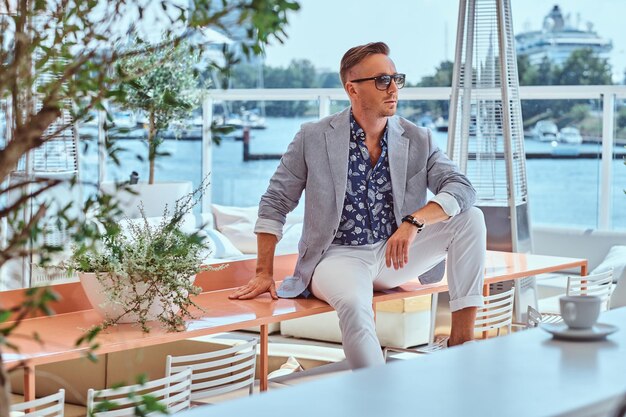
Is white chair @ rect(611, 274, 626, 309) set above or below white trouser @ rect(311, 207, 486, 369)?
below

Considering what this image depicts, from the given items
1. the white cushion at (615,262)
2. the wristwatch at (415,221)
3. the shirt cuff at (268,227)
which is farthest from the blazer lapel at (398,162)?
the white cushion at (615,262)

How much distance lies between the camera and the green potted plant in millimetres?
3076

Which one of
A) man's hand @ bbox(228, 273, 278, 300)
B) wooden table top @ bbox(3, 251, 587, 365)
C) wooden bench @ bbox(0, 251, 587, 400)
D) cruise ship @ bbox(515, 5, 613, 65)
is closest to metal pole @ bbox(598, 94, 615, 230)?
cruise ship @ bbox(515, 5, 613, 65)

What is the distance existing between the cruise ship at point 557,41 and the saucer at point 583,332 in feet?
27.4

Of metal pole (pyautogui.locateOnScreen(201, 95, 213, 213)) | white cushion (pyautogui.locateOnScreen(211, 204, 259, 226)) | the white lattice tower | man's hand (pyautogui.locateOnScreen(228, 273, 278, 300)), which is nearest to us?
man's hand (pyautogui.locateOnScreen(228, 273, 278, 300))

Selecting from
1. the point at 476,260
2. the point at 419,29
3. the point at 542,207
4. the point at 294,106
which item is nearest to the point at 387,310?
the point at 476,260

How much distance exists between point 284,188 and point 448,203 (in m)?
0.63

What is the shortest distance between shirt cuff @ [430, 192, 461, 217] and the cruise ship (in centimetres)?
680

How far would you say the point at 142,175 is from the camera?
9.98 metres

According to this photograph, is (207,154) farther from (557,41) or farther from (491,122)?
(491,122)

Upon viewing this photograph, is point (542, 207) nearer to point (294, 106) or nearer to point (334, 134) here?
point (294, 106)

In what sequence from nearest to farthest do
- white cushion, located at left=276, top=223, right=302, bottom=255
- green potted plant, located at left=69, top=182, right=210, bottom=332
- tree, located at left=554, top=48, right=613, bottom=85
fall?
green potted plant, located at left=69, top=182, right=210, bottom=332
white cushion, located at left=276, top=223, right=302, bottom=255
tree, located at left=554, top=48, right=613, bottom=85

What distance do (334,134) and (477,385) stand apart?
2314 mm

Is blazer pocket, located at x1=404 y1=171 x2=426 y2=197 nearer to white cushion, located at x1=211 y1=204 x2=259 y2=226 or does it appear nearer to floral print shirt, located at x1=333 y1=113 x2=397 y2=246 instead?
floral print shirt, located at x1=333 y1=113 x2=397 y2=246
